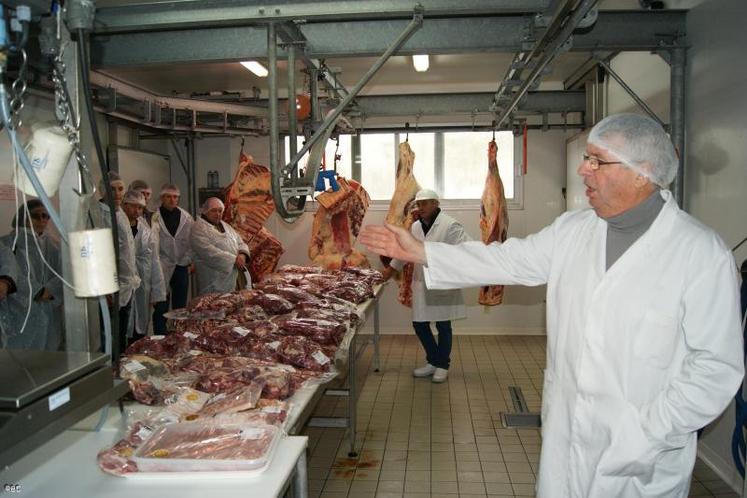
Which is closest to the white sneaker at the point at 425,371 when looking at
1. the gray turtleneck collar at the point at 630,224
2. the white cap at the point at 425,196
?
the white cap at the point at 425,196

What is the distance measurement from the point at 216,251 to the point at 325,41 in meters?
3.49

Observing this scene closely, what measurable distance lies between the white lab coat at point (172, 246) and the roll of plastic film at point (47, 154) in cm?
472

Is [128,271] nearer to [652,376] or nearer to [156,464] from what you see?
[156,464]

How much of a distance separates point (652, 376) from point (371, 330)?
5951 mm

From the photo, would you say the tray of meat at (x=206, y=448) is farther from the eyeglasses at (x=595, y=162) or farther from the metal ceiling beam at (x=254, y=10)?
the metal ceiling beam at (x=254, y=10)

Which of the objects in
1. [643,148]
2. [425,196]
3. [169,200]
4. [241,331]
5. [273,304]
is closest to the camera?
[643,148]

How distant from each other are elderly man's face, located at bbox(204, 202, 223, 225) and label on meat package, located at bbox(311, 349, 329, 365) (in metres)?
3.58

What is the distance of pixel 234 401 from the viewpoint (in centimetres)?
226

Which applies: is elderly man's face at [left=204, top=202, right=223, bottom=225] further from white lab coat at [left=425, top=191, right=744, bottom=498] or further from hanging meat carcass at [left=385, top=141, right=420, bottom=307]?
white lab coat at [left=425, top=191, right=744, bottom=498]

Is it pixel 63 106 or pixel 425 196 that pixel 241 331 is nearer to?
pixel 63 106

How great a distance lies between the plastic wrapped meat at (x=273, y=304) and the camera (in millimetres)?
4039

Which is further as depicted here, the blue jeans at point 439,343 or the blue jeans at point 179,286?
the blue jeans at point 179,286

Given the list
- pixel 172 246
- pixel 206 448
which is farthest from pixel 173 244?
pixel 206 448

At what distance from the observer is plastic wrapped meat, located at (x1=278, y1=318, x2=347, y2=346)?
11.0 ft
